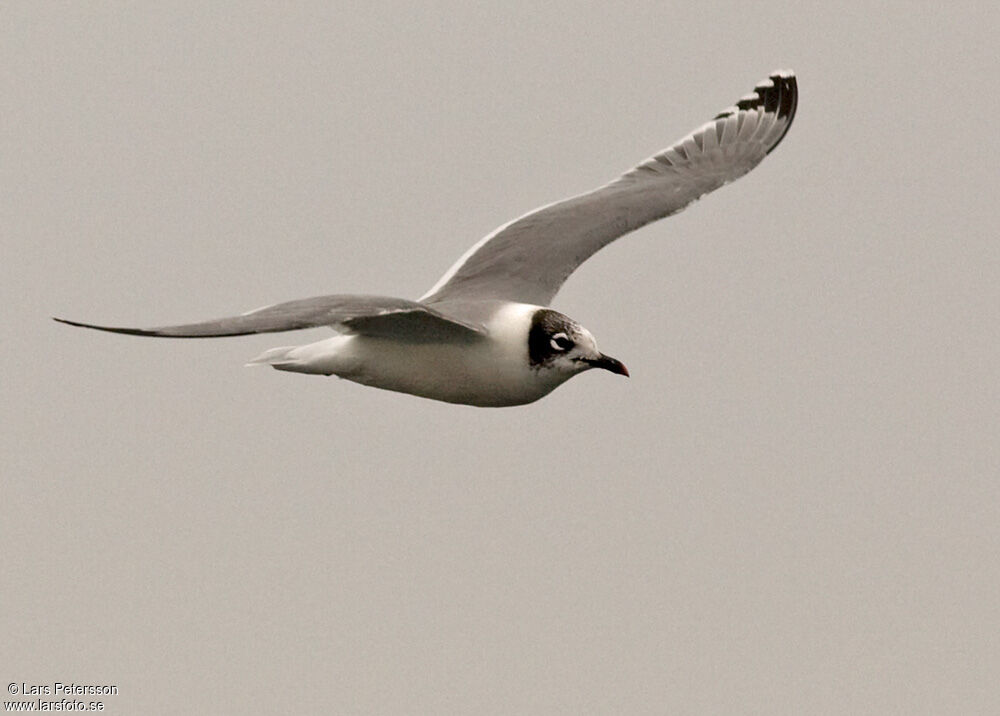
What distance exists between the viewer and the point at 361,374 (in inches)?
385

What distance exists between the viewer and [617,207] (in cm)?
1145

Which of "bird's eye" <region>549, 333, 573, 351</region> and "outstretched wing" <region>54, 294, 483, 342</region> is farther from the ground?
"outstretched wing" <region>54, 294, 483, 342</region>

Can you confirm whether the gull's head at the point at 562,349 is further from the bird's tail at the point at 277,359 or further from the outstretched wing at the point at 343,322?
the bird's tail at the point at 277,359

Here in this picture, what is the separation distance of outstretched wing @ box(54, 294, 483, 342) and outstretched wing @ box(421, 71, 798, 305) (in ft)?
3.54

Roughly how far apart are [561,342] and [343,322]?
1374 millimetres

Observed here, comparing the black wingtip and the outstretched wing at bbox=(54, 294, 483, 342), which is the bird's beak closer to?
the outstretched wing at bbox=(54, 294, 483, 342)

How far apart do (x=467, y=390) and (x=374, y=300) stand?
4.12 feet

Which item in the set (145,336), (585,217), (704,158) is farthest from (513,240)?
(145,336)

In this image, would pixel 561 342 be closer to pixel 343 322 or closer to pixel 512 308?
pixel 512 308

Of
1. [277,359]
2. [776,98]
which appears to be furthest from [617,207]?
[277,359]

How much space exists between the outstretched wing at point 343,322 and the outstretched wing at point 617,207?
1.08 meters

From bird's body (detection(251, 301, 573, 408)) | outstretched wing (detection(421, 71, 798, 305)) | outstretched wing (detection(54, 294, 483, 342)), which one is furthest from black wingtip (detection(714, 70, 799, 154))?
outstretched wing (detection(54, 294, 483, 342))

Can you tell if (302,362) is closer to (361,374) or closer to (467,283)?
(361,374)

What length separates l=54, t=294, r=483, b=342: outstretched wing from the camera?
792cm
